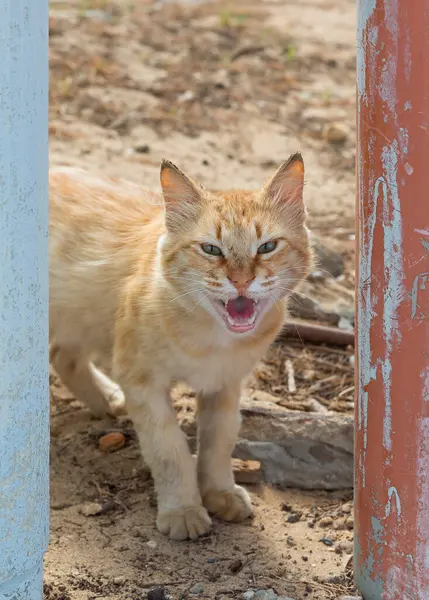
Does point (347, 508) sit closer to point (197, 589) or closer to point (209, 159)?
point (197, 589)

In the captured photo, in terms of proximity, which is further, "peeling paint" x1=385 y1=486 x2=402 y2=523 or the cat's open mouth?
the cat's open mouth

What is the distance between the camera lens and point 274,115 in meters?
7.85

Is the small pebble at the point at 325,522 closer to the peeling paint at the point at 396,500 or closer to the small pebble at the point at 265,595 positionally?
the small pebble at the point at 265,595

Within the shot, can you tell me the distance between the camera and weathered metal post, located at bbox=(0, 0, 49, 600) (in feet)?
8.46

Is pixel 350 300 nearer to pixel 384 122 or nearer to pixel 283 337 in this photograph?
pixel 283 337

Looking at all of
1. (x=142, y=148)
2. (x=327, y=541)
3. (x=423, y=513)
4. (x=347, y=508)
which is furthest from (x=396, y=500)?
(x=142, y=148)

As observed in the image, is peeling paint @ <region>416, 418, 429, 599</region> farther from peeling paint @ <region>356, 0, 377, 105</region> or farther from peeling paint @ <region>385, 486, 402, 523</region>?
peeling paint @ <region>356, 0, 377, 105</region>

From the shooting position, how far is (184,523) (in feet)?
13.0

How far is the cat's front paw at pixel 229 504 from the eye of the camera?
13.6 feet

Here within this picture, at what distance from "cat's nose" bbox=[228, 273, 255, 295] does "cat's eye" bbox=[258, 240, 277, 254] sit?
0.15 m

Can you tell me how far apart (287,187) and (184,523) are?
1328mm

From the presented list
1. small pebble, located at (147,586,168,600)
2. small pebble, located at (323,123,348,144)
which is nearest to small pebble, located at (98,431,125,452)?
small pebble, located at (147,586,168,600)

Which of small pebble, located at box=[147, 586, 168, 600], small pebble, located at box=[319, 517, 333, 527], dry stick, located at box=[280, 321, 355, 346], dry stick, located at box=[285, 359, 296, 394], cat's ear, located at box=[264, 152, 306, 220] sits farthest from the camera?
dry stick, located at box=[280, 321, 355, 346]

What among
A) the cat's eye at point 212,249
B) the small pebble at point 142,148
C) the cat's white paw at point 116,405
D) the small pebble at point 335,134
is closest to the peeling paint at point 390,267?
the cat's eye at point 212,249
